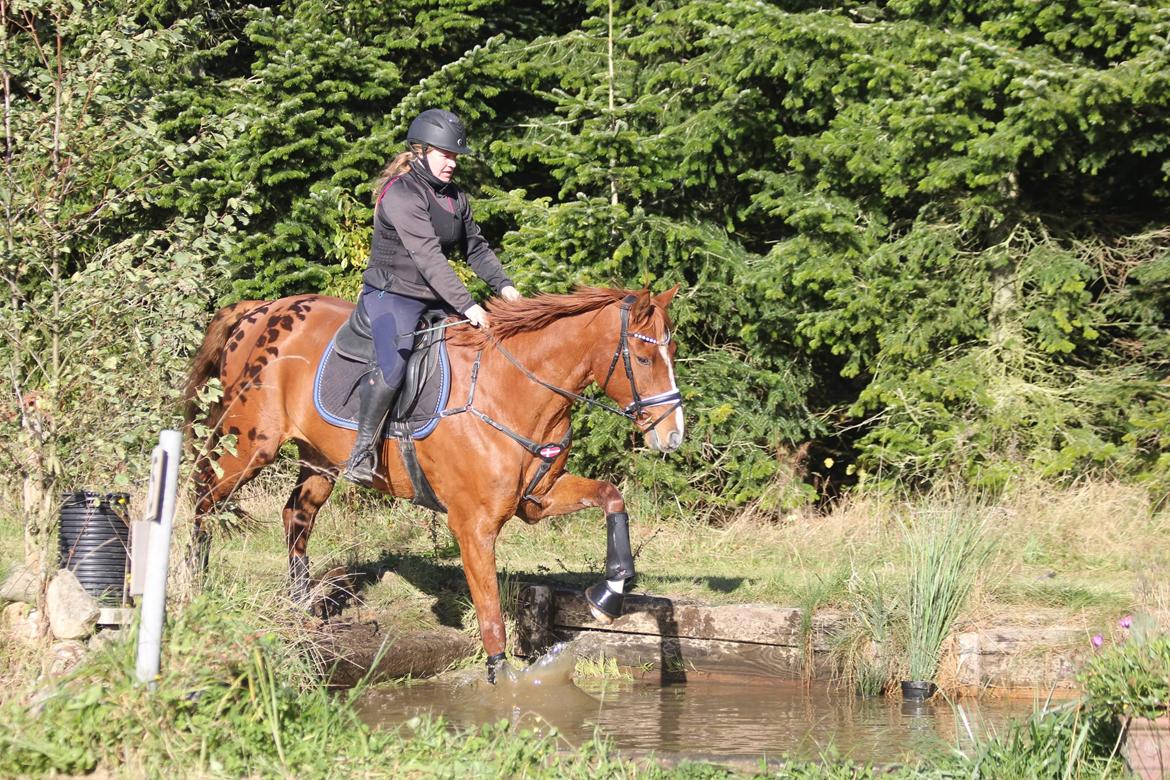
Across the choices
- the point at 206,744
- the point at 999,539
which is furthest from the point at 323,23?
the point at 206,744

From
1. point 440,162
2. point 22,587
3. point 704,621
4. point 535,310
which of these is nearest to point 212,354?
point 440,162

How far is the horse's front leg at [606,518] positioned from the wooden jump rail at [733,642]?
4.06 ft

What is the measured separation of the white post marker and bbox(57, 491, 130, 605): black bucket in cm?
165

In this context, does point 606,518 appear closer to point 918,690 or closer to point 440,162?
point 918,690

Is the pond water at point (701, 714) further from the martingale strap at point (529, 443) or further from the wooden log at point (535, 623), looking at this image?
the martingale strap at point (529, 443)

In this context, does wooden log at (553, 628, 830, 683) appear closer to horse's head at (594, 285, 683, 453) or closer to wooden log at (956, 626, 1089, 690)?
wooden log at (956, 626, 1089, 690)

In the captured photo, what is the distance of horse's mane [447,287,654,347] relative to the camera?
22.8ft

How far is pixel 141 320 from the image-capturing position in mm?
6324

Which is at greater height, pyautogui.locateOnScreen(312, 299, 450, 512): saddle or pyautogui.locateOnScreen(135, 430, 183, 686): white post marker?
pyautogui.locateOnScreen(312, 299, 450, 512): saddle

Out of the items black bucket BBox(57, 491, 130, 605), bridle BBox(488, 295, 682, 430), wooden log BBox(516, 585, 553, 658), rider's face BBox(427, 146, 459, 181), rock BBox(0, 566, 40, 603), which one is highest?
rider's face BBox(427, 146, 459, 181)

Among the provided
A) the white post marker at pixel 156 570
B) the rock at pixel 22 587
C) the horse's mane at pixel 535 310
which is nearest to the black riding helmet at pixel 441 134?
the horse's mane at pixel 535 310

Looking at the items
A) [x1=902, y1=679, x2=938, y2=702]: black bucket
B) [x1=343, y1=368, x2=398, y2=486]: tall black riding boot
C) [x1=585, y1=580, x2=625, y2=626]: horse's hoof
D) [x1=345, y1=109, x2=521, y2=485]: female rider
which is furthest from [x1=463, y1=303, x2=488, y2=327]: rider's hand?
[x1=902, y1=679, x2=938, y2=702]: black bucket

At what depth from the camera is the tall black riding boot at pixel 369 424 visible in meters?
7.08

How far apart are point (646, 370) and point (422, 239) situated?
5.08 feet
